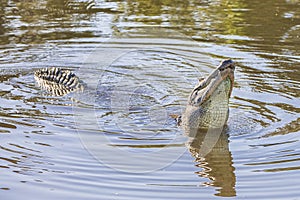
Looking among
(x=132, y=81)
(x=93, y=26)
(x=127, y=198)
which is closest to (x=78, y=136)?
(x=127, y=198)

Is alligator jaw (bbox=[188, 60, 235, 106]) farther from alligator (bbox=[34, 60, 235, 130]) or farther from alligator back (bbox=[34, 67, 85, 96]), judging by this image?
alligator back (bbox=[34, 67, 85, 96])

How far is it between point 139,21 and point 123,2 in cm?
247

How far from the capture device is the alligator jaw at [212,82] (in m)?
6.67

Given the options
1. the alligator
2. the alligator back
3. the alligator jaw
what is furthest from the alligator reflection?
the alligator back

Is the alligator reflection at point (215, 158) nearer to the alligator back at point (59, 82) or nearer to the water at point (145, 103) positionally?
the water at point (145, 103)

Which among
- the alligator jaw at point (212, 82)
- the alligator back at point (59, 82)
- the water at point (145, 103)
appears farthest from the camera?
the alligator back at point (59, 82)

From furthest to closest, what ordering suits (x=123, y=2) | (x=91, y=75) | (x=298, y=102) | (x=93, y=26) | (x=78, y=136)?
(x=123, y=2) < (x=93, y=26) < (x=91, y=75) < (x=298, y=102) < (x=78, y=136)

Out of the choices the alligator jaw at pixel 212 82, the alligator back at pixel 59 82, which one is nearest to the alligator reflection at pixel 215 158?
the alligator jaw at pixel 212 82

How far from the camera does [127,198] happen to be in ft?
17.7

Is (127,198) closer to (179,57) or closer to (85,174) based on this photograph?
(85,174)

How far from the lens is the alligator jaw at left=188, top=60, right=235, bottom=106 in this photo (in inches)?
263

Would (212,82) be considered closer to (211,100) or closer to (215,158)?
(211,100)

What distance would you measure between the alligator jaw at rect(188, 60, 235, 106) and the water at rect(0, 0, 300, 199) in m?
0.46

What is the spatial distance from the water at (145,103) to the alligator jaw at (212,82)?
1.50ft
